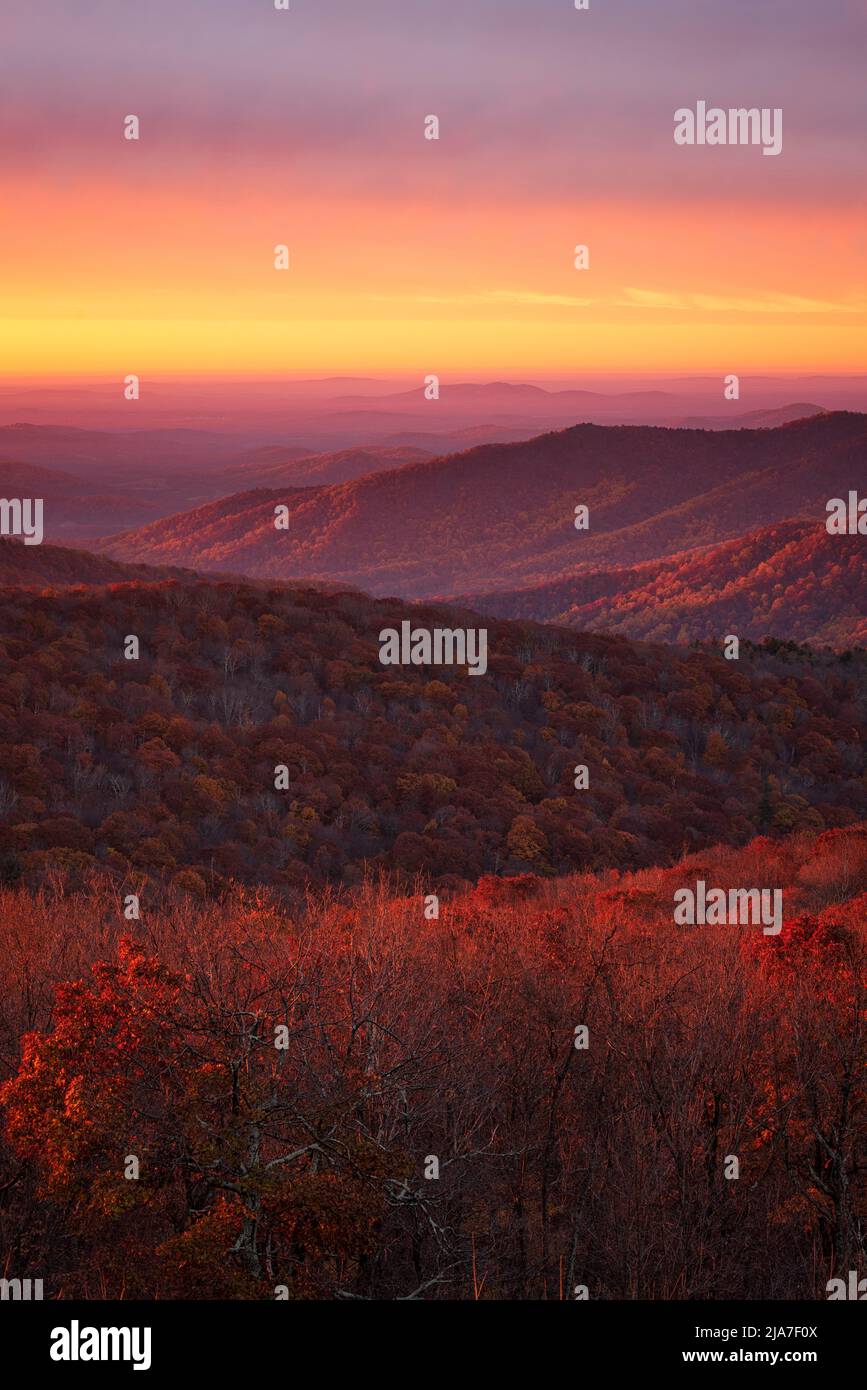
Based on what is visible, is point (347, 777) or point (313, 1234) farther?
point (347, 777)

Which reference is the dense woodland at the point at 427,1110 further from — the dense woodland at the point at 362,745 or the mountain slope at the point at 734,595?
the mountain slope at the point at 734,595

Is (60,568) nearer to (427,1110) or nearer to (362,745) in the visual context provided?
(362,745)

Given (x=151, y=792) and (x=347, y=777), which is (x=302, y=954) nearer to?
(x=151, y=792)

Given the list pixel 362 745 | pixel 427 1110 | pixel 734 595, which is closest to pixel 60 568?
pixel 362 745

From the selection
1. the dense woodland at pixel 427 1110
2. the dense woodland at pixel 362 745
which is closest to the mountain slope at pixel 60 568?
the dense woodland at pixel 362 745

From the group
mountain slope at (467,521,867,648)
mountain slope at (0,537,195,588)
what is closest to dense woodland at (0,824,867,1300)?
mountain slope at (0,537,195,588)

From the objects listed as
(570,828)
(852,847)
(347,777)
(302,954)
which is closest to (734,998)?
(302,954)
